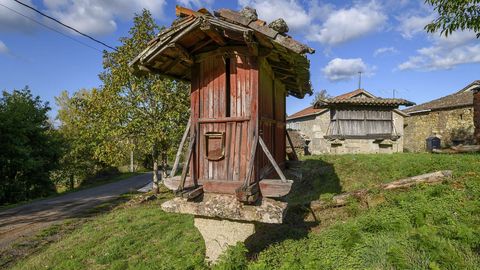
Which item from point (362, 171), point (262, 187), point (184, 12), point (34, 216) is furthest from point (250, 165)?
point (34, 216)

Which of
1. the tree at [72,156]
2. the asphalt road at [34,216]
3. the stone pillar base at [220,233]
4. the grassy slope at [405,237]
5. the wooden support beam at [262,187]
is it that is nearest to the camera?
the grassy slope at [405,237]

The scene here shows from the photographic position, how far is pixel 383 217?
5.60 metres

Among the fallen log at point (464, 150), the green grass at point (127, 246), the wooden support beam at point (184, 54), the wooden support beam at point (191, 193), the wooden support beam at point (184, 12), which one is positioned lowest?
the green grass at point (127, 246)

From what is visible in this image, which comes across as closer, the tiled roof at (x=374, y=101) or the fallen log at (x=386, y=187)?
the fallen log at (x=386, y=187)

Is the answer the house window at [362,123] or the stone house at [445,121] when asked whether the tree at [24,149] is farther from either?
the stone house at [445,121]

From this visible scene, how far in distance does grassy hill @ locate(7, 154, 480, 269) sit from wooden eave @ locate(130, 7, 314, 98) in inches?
115

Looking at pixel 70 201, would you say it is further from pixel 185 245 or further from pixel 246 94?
pixel 246 94

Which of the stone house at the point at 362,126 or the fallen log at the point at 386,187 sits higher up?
the stone house at the point at 362,126

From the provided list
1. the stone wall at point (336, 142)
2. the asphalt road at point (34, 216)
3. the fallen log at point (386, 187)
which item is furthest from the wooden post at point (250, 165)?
the stone wall at point (336, 142)

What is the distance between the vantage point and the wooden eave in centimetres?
427

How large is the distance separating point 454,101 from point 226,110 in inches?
967

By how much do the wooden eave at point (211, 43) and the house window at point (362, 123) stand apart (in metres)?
14.5

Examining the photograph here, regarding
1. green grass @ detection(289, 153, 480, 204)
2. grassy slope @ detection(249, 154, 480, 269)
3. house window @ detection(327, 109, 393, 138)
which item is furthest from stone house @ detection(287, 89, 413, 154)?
grassy slope @ detection(249, 154, 480, 269)

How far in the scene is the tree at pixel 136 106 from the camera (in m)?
12.2
